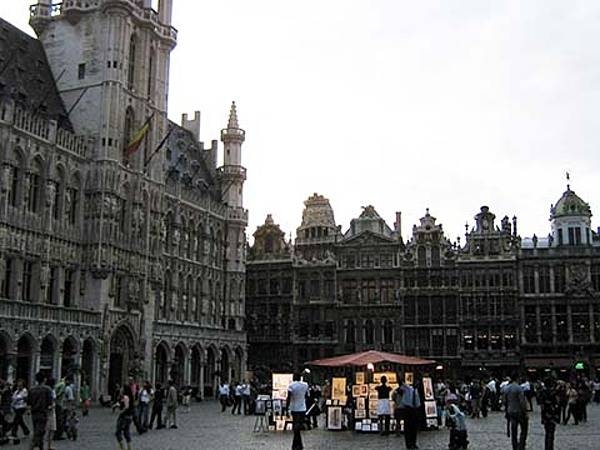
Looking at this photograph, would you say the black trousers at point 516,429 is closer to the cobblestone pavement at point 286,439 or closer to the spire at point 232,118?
the cobblestone pavement at point 286,439

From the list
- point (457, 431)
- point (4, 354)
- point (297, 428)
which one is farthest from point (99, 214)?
point (457, 431)

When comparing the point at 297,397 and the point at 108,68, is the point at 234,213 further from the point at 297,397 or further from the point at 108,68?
the point at 297,397

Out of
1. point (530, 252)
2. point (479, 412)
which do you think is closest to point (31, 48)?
point (479, 412)

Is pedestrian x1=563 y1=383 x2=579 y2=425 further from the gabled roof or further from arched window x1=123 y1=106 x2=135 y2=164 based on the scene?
the gabled roof

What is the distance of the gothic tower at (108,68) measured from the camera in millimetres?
49188

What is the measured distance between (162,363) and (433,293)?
80.8 ft

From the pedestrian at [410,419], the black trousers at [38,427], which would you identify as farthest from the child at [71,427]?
the pedestrian at [410,419]

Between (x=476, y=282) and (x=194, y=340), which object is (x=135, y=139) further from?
(x=476, y=282)

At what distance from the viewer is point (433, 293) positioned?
67.2m

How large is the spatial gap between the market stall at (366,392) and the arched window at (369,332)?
40238 mm

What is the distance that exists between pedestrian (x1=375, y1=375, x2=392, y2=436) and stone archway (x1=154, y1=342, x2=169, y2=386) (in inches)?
1236

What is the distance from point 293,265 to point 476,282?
16.3 meters

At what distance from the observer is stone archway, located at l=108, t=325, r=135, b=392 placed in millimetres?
47938

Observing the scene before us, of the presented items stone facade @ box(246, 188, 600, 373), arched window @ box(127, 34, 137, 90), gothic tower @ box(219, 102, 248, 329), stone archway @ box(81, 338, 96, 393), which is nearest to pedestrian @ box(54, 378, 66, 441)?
stone archway @ box(81, 338, 96, 393)
